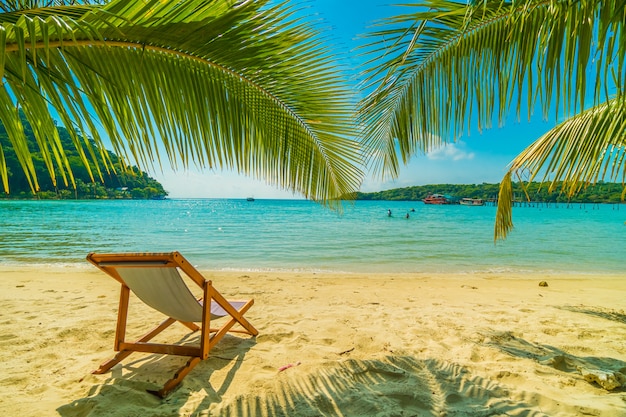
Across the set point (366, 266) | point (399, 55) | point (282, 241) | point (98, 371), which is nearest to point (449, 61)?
point (399, 55)

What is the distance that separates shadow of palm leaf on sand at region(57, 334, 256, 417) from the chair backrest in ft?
1.29

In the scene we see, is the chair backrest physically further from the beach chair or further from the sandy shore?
the sandy shore

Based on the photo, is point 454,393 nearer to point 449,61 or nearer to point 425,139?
point 425,139

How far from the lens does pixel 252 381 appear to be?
8.26 ft

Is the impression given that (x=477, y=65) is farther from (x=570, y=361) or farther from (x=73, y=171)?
(x=73, y=171)

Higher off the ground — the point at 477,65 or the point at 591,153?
the point at 477,65

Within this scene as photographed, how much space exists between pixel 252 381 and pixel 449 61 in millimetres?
2428

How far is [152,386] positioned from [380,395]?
1.59 m

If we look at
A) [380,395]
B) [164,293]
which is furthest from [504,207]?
[164,293]

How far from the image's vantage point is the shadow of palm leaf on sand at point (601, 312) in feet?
14.4

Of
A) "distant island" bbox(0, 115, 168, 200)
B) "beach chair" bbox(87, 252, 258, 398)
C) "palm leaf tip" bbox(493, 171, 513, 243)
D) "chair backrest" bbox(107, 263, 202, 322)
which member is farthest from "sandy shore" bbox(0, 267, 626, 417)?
"distant island" bbox(0, 115, 168, 200)

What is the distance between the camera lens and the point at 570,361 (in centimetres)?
291

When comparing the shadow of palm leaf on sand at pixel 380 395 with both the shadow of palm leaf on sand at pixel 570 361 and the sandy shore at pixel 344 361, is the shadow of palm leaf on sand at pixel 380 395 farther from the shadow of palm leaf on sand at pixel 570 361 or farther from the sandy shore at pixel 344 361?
the shadow of palm leaf on sand at pixel 570 361

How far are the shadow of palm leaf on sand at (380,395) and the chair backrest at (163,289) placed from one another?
0.80m
